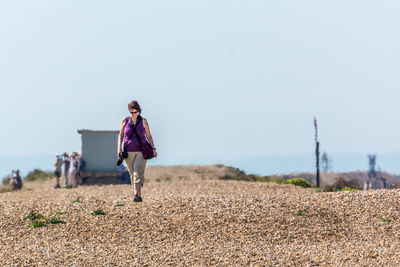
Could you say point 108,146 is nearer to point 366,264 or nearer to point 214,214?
point 214,214

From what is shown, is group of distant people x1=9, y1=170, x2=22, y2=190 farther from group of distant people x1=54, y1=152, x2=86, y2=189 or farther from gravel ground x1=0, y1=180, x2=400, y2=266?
gravel ground x1=0, y1=180, x2=400, y2=266

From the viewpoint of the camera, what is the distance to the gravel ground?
9.52m

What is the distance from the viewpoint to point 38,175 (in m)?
34.2

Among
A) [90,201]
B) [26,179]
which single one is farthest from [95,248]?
[26,179]

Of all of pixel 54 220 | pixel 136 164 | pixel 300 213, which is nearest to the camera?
pixel 54 220

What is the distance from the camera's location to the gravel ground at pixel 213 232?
31.2 feet

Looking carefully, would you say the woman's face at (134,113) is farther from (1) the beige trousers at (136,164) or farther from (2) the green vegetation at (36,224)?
(2) the green vegetation at (36,224)

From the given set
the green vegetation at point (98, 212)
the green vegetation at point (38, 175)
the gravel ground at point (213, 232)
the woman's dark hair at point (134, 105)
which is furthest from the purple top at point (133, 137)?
the green vegetation at point (38, 175)

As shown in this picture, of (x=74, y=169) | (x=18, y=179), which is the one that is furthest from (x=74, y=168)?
(x=18, y=179)

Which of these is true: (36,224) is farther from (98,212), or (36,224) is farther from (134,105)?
(134,105)

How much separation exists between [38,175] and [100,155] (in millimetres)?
9393

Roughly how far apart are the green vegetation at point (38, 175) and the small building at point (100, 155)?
7.44 meters

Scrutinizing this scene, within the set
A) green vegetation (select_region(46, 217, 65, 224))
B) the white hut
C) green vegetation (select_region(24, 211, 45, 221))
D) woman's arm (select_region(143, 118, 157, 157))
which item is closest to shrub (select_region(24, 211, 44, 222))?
green vegetation (select_region(24, 211, 45, 221))

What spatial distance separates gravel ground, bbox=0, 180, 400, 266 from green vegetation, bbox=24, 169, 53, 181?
1853 centimetres
